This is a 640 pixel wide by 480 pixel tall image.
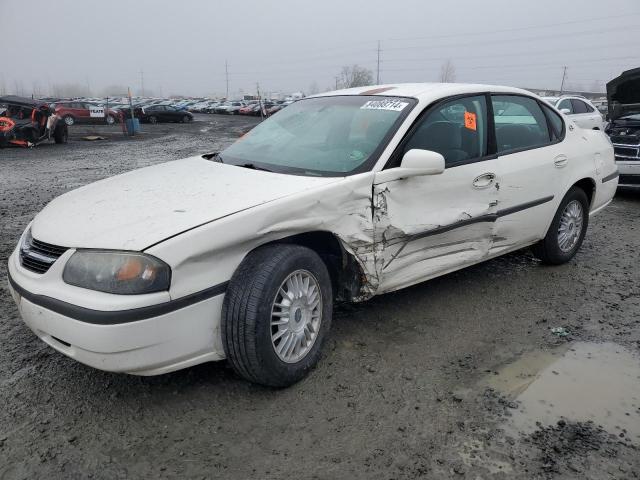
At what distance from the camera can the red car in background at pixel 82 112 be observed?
2909 centimetres

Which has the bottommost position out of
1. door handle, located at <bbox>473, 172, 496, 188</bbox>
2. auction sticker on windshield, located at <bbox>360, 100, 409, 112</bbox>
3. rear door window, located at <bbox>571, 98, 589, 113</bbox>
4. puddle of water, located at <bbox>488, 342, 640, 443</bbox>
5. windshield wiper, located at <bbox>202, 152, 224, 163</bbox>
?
puddle of water, located at <bbox>488, 342, 640, 443</bbox>

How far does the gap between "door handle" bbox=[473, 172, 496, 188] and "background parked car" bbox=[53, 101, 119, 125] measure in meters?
29.9

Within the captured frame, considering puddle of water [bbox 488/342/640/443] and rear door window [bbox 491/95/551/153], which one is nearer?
puddle of water [bbox 488/342/640/443]

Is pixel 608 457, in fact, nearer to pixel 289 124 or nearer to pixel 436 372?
pixel 436 372

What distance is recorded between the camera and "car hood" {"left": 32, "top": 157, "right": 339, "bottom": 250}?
241 cm

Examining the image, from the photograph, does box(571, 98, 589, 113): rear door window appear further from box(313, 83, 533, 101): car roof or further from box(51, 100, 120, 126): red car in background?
A: box(51, 100, 120, 126): red car in background

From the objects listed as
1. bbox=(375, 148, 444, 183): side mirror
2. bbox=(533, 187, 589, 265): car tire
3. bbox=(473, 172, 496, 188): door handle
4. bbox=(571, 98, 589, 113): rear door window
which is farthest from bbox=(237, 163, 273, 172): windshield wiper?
bbox=(571, 98, 589, 113): rear door window

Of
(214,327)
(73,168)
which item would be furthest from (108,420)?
(73,168)

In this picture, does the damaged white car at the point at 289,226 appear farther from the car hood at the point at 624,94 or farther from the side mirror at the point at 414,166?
the car hood at the point at 624,94

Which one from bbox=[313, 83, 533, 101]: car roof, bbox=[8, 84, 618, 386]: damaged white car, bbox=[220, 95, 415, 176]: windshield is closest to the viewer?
bbox=[8, 84, 618, 386]: damaged white car

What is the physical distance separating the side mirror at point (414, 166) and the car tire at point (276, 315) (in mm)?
667

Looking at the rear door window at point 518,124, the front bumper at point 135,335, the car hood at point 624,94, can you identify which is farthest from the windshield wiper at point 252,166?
the car hood at point 624,94

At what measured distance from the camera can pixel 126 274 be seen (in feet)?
7.46

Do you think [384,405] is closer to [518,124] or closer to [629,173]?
[518,124]
